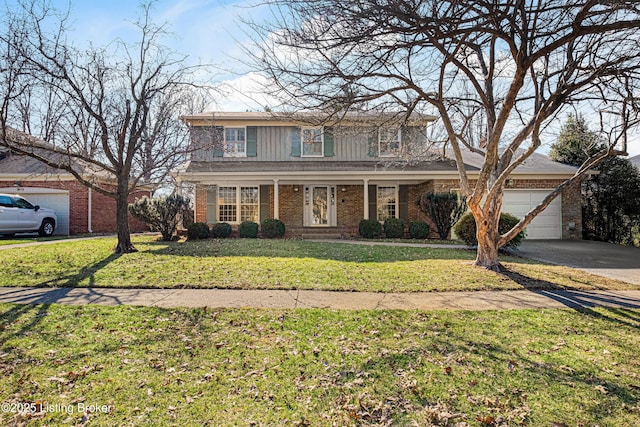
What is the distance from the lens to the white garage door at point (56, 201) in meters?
16.3

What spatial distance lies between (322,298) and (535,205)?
1308 centimetres

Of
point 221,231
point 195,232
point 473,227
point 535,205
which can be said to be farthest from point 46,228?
point 535,205

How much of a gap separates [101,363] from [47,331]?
1342 millimetres

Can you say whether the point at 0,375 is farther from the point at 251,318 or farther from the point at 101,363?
the point at 251,318

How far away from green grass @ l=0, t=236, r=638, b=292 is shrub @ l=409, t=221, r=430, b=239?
12.2 ft

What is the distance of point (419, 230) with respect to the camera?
1441cm

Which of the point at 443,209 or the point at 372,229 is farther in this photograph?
the point at 372,229

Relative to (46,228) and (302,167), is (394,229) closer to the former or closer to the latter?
(302,167)

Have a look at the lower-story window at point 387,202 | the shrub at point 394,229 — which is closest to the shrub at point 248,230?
the shrub at point 394,229

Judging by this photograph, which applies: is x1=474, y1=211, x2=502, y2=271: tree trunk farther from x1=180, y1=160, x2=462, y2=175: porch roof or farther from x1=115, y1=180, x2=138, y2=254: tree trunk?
x1=115, y1=180, x2=138, y2=254: tree trunk

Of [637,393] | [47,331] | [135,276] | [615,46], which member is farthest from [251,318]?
[615,46]

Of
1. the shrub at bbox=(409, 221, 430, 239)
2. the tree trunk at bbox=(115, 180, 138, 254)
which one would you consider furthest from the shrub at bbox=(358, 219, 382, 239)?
the tree trunk at bbox=(115, 180, 138, 254)

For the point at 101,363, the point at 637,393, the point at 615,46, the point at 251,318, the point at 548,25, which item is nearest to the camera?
the point at 637,393

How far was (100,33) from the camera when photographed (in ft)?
32.6
